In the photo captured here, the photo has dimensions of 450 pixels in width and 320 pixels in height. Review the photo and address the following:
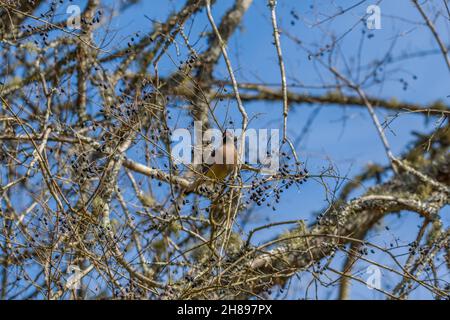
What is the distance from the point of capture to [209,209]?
454cm

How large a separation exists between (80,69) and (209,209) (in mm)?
2553

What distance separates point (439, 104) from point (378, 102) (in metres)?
0.62

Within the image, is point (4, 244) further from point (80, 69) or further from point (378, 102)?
point (378, 102)

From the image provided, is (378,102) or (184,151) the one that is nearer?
(184,151)

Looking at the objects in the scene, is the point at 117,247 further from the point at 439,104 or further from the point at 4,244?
the point at 439,104

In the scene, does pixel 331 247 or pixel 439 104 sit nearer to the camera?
pixel 331 247

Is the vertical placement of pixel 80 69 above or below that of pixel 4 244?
above

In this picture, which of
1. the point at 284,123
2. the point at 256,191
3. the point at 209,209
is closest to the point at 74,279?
the point at 209,209

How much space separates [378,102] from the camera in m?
8.23

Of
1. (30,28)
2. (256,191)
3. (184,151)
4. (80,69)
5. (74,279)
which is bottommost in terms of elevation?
(74,279)
